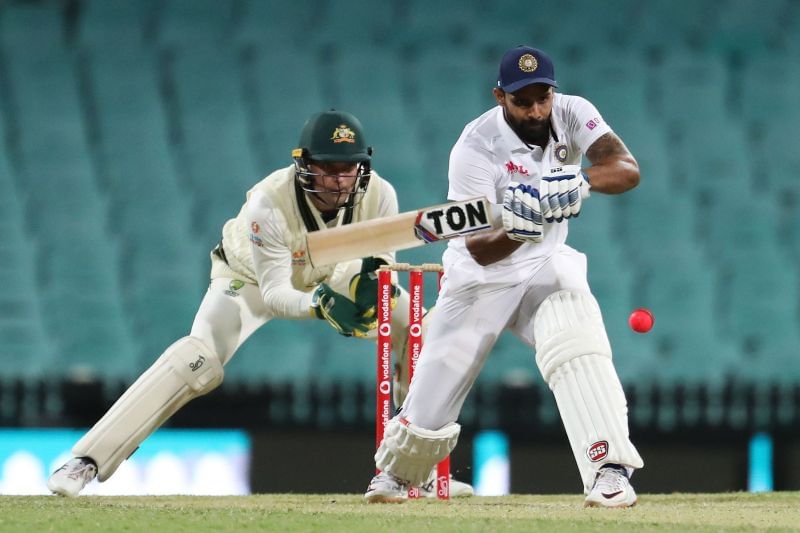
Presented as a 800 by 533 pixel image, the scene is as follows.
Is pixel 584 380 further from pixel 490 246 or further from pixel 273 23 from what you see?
pixel 273 23

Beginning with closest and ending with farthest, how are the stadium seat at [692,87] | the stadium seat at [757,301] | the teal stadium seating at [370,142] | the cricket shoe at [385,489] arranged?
the cricket shoe at [385,489] → the teal stadium seating at [370,142] → the stadium seat at [757,301] → the stadium seat at [692,87]

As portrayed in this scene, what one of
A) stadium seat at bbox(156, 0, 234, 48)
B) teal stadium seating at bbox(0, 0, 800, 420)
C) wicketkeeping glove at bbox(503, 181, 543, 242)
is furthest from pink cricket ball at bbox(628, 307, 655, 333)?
stadium seat at bbox(156, 0, 234, 48)

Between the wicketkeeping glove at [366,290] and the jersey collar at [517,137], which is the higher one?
the jersey collar at [517,137]

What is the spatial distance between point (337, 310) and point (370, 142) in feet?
14.9

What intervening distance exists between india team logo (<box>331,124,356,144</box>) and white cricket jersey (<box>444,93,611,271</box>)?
0.62 meters

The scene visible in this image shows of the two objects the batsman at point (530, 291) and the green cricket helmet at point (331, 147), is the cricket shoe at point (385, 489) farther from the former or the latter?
the green cricket helmet at point (331, 147)

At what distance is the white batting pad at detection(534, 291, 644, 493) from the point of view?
11.7ft

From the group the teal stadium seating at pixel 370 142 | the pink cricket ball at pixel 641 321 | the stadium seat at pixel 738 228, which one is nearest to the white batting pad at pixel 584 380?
the pink cricket ball at pixel 641 321

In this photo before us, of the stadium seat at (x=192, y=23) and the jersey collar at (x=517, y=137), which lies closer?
the jersey collar at (x=517, y=137)

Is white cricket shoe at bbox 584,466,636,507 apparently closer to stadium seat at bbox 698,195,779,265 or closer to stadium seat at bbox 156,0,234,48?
stadium seat at bbox 698,195,779,265

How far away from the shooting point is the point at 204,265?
26.3ft

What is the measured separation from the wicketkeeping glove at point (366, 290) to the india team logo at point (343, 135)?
0.40 meters

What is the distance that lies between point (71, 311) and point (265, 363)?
1.12 m

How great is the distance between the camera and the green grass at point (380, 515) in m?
3.17
